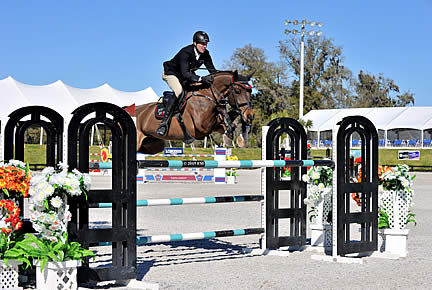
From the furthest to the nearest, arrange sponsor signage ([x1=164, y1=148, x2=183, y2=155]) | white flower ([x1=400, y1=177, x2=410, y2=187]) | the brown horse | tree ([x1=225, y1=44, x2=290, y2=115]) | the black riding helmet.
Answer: tree ([x1=225, y1=44, x2=290, y2=115])
sponsor signage ([x1=164, y1=148, x2=183, y2=155])
the brown horse
the black riding helmet
white flower ([x1=400, y1=177, x2=410, y2=187])

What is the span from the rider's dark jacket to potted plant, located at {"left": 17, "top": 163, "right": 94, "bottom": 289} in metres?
3.14

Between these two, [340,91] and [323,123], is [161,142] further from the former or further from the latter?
[340,91]

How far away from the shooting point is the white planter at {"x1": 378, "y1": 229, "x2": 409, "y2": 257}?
6.52 metres

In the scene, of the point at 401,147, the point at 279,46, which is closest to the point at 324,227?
the point at 401,147

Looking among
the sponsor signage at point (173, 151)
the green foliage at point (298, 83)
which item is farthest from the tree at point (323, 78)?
the sponsor signage at point (173, 151)

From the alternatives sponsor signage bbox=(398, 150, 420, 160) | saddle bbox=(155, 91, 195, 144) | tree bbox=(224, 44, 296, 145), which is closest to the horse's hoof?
saddle bbox=(155, 91, 195, 144)

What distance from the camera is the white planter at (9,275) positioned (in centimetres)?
439

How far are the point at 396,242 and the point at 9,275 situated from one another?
3.98 m

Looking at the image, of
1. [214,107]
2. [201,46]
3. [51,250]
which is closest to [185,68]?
[201,46]

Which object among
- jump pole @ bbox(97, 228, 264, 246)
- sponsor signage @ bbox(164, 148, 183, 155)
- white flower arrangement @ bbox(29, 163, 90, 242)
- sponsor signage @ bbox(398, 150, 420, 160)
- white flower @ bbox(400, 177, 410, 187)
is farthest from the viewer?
sponsor signage @ bbox(398, 150, 420, 160)

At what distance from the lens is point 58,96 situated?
37.6 meters

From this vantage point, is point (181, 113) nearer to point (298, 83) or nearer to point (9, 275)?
point (9, 275)

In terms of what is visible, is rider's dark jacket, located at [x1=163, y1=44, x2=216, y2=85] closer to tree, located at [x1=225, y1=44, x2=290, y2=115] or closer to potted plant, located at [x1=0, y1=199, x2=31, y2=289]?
potted plant, located at [x1=0, y1=199, x2=31, y2=289]

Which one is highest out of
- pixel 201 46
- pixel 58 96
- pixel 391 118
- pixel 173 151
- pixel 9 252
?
pixel 58 96
